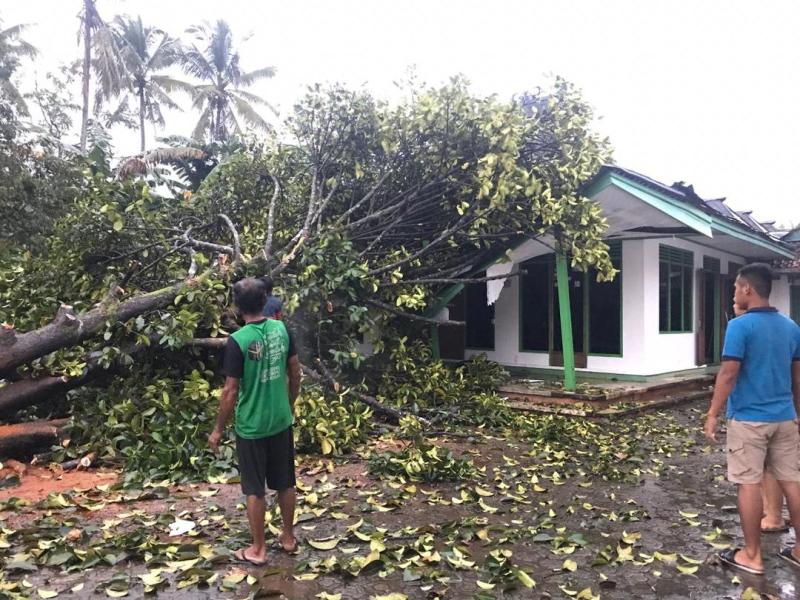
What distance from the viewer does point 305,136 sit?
860 cm

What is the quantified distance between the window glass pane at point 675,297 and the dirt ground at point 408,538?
557 cm

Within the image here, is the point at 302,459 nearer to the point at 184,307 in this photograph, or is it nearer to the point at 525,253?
the point at 184,307

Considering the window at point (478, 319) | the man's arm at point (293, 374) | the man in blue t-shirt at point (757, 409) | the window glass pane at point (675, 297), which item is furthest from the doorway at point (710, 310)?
the man's arm at point (293, 374)

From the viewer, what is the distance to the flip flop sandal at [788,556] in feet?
10.9

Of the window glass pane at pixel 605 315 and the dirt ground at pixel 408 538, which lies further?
Answer: the window glass pane at pixel 605 315

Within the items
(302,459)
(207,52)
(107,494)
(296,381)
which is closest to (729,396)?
(296,381)

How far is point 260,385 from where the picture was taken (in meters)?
3.36

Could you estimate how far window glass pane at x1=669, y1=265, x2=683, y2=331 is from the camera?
1055cm

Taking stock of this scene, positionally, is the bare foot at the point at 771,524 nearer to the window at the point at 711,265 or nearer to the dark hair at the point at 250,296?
the dark hair at the point at 250,296

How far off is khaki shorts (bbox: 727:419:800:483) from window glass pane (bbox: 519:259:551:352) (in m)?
7.27

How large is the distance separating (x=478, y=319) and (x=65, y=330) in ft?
25.0

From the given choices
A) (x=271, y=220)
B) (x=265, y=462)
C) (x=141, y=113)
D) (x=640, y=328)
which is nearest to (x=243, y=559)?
(x=265, y=462)

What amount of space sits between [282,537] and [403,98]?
617cm

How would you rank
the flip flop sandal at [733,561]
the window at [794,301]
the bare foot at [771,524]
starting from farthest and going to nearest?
the window at [794,301], the bare foot at [771,524], the flip flop sandal at [733,561]
